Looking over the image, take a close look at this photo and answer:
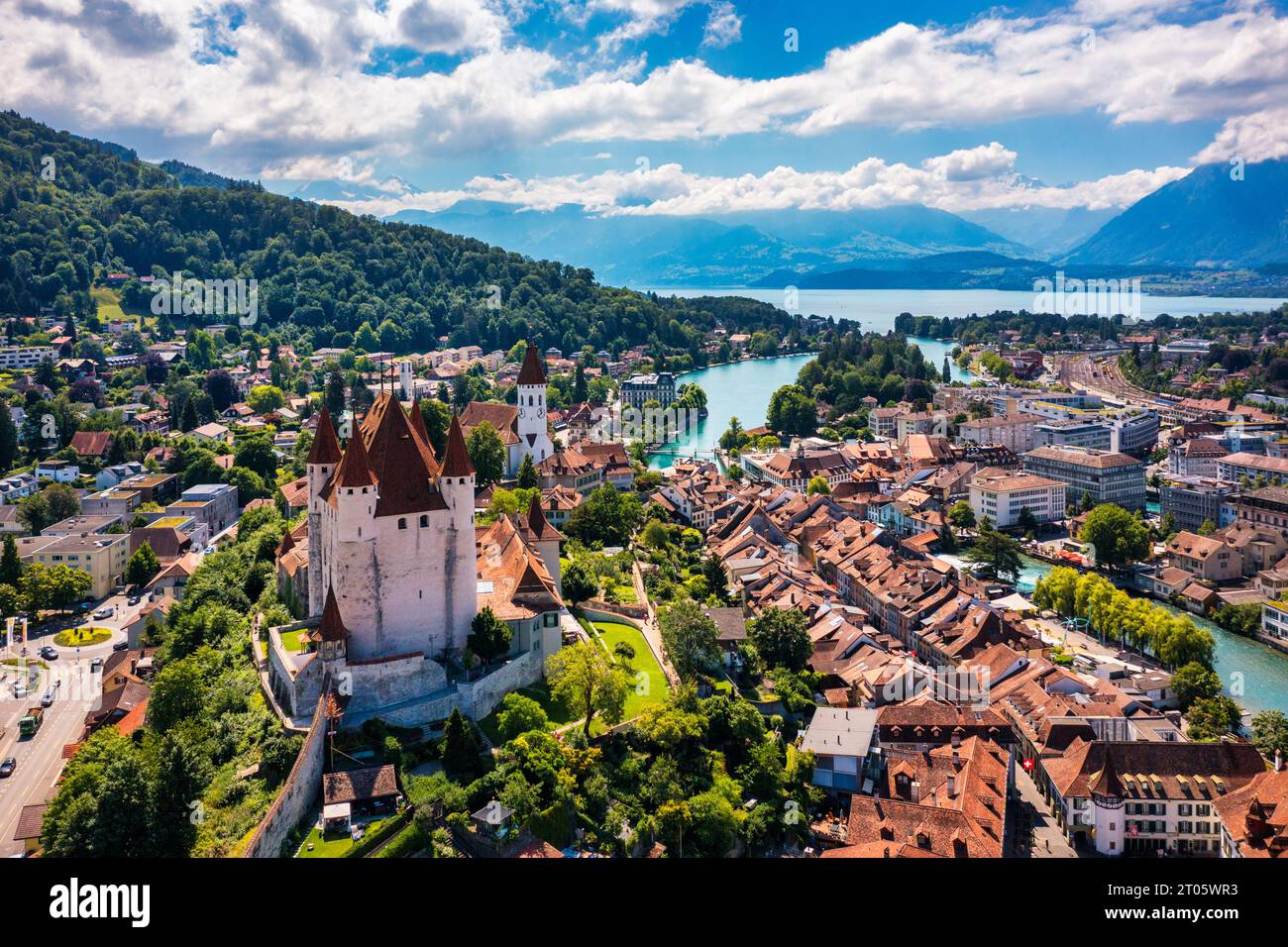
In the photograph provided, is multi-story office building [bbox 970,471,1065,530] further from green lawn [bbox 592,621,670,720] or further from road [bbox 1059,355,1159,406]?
road [bbox 1059,355,1159,406]

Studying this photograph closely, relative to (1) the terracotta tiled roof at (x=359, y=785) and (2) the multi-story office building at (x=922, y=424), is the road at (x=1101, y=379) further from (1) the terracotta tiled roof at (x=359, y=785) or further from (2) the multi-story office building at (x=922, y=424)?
(1) the terracotta tiled roof at (x=359, y=785)

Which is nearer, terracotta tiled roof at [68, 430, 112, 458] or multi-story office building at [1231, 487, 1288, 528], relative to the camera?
multi-story office building at [1231, 487, 1288, 528]

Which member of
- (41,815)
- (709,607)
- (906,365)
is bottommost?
(41,815)

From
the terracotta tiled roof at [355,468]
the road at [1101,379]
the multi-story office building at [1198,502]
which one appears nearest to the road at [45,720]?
the terracotta tiled roof at [355,468]

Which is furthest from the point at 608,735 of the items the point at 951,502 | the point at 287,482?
the point at 951,502

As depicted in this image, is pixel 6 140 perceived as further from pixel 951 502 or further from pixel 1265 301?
pixel 1265 301

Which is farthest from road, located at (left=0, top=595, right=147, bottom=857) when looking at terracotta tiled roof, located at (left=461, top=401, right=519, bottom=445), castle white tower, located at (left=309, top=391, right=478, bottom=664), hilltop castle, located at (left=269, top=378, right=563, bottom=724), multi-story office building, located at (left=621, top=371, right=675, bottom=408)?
multi-story office building, located at (left=621, top=371, right=675, bottom=408)
